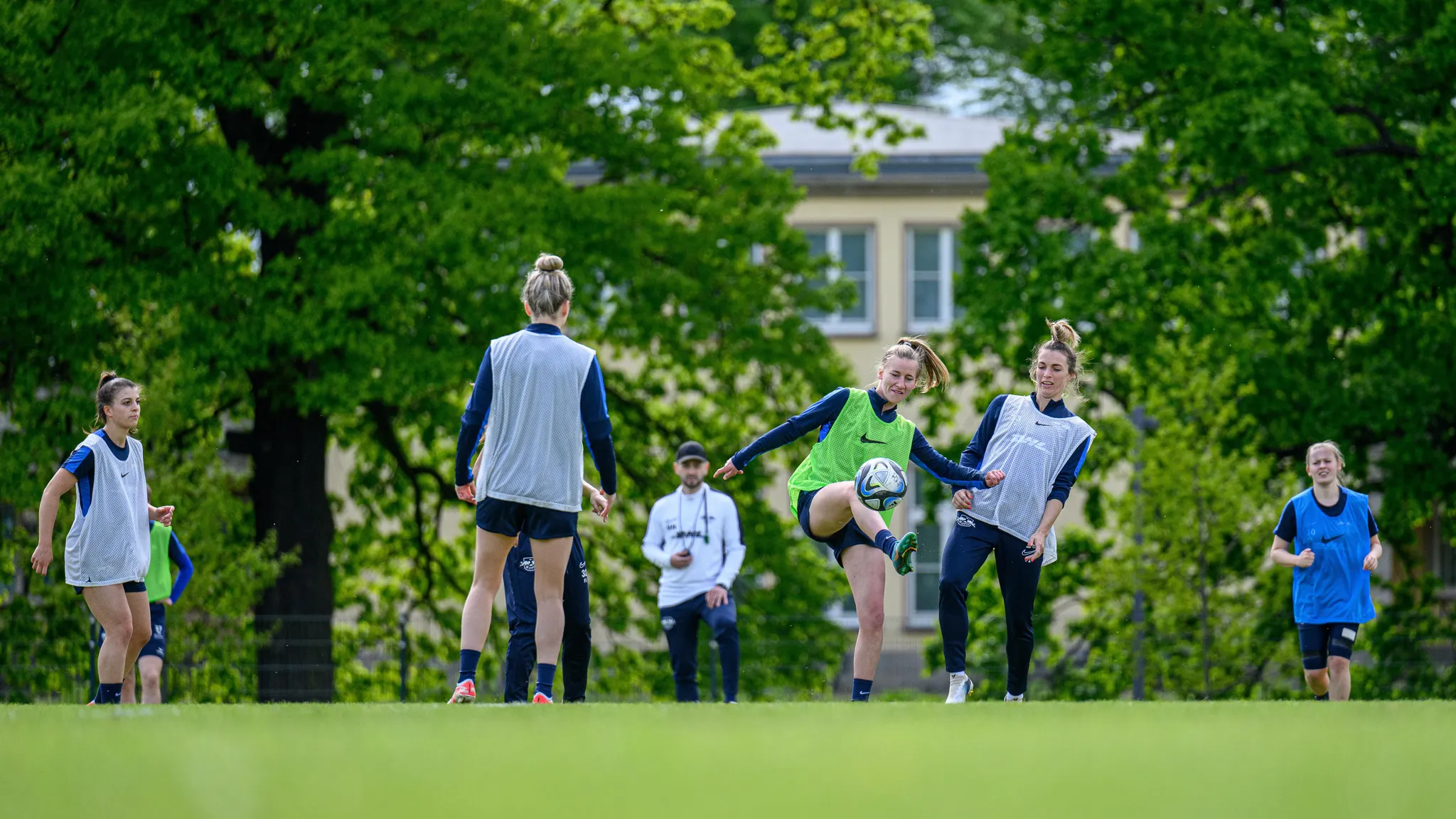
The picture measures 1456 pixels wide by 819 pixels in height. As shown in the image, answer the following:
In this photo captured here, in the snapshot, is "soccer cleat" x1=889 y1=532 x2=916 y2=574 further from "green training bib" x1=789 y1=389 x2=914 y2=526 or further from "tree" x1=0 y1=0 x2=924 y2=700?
"tree" x1=0 y1=0 x2=924 y2=700

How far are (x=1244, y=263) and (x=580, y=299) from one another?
24.5ft

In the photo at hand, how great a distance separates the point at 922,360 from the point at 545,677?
Result: 2.52 metres

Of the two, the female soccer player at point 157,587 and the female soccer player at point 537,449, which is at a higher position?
the female soccer player at point 537,449

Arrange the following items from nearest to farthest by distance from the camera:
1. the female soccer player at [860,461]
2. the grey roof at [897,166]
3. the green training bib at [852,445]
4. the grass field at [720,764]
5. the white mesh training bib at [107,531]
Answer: the grass field at [720,764] → the female soccer player at [860,461] → the green training bib at [852,445] → the white mesh training bib at [107,531] → the grey roof at [897,166]

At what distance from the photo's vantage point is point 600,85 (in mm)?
21266

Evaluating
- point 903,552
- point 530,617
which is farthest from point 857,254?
point 903,552

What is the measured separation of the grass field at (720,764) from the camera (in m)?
4.22

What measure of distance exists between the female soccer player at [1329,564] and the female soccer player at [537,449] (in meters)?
5.74

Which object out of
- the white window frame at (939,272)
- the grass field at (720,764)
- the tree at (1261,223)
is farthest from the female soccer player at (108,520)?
the white window frame at (939,272)

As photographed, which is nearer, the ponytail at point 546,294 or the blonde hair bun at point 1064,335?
the ponytail at point 546,294

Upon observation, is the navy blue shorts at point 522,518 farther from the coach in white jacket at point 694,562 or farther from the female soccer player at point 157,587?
the coach in white jacket at point 694,562

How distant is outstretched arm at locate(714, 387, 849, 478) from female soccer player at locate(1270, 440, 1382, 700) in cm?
418

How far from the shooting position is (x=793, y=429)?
955cm

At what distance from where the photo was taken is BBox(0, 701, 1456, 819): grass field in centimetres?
422
